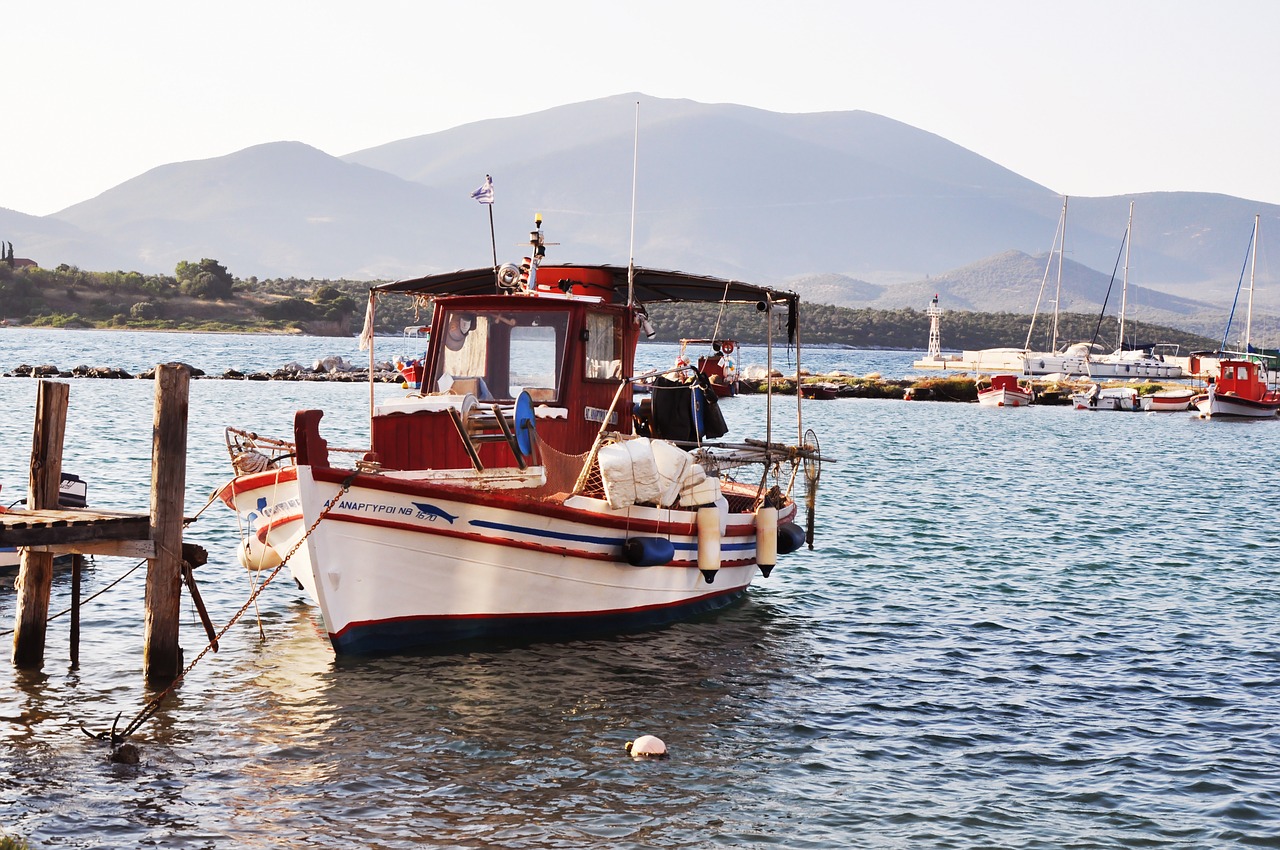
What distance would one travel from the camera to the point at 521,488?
565 inches

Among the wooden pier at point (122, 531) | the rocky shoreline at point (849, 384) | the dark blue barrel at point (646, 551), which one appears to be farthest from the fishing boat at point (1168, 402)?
the wooden pier at point (122, 531)

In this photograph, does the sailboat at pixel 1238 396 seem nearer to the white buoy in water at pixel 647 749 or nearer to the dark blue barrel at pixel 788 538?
the dark blue barrel at pixel 788 538

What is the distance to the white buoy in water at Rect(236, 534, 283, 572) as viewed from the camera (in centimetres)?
1623

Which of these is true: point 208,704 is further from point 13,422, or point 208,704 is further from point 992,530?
point 13,422

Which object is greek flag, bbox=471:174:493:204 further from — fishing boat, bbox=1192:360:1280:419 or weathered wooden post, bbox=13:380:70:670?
fishing boat, bbox=1192:360:1280:419

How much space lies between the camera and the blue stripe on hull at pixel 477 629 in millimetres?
13977

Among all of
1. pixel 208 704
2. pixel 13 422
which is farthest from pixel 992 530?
pixel 13 422

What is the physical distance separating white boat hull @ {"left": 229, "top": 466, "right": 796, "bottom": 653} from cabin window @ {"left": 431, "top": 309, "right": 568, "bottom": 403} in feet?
6.77

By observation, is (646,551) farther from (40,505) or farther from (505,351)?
(40,505)

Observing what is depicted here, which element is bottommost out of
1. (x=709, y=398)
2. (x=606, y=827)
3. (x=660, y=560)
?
(x=606, y=827)

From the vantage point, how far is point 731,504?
733 inches

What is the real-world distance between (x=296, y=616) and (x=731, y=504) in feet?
20.0

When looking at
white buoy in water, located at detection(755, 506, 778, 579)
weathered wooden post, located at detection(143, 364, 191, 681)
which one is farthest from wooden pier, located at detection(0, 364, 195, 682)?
white buoy in water, located at detection(755, 506, 778, 579)

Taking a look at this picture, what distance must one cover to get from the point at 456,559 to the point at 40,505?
414cm
